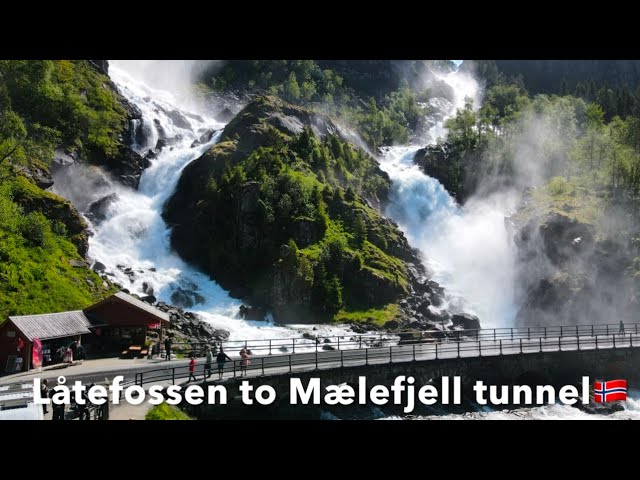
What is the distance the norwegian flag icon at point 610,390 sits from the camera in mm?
36312

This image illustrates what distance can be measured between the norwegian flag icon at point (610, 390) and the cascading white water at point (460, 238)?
88.3 feet

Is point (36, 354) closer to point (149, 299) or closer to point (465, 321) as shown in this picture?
point (149, 299)

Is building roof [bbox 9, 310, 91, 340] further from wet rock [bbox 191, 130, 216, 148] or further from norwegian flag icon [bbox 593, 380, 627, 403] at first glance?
wet rock [bbox 191, 130, 216, 148]

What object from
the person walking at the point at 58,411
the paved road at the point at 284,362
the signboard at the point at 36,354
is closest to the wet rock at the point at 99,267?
the paved road at the point at 284,362

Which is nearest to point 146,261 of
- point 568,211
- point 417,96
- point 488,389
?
point 488,389

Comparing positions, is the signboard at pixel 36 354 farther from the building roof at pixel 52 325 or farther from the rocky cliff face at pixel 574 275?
the rocky cliff face at pixel 574 275

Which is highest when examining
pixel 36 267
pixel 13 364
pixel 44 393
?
pixel 36 267

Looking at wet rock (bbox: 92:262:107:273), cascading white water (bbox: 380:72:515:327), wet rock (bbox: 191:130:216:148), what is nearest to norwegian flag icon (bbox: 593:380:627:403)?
cascading white water (bbox: 380:72:515:327)

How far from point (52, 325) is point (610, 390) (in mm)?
37944

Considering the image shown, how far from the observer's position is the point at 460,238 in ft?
285

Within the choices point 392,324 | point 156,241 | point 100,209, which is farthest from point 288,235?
point 100,209

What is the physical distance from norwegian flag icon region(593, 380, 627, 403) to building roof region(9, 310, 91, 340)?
34875mm

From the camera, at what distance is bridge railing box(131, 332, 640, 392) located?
30203 millimetres

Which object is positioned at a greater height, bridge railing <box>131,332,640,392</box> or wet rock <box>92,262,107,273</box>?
wet rock <box>92,262,107,273</box>
